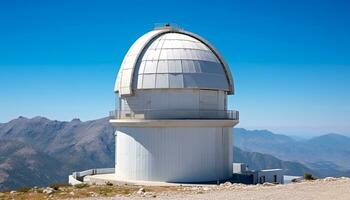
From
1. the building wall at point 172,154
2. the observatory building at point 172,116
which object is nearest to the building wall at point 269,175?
the observatory building at point 172,116

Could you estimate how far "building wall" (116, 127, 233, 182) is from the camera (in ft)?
88.5

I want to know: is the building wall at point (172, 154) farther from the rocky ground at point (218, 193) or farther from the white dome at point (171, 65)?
the rocky ground at point (218, 193)

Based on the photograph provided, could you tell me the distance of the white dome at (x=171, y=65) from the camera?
1081 inches

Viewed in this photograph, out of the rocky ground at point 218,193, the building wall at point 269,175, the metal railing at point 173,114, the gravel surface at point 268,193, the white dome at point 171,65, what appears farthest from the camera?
the building wall at point 269,175

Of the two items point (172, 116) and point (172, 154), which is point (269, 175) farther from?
point (172, 116)

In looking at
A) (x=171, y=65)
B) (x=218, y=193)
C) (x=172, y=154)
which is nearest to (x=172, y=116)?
(x=172, y=154)

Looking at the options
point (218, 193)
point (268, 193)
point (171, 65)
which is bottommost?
point (218, 193)

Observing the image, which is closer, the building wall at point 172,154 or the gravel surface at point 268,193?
the gravel surface at point 268,193

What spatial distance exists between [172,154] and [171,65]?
5.15m

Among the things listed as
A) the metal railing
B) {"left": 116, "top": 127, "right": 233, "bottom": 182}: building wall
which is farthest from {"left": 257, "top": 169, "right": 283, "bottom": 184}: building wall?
the metal railing

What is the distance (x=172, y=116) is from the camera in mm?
27234

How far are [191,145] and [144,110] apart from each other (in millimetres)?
3410

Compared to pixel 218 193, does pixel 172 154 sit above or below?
above

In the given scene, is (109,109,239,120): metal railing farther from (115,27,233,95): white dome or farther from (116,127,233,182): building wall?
(115,27,233,95): white dome
